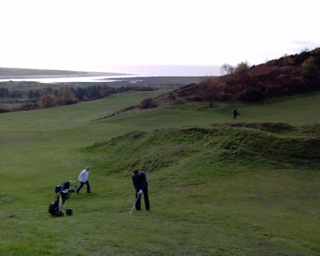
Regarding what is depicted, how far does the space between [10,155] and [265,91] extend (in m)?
41.3

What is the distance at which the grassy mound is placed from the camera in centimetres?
2530

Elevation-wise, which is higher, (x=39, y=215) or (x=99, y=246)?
(x=99, y=246)

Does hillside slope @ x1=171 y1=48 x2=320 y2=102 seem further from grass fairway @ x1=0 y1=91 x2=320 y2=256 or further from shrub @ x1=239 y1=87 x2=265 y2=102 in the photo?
grass fairway @ x1=0 y1=91 x2=320 y2=256

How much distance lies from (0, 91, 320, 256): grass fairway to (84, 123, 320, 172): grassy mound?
0.08 metres

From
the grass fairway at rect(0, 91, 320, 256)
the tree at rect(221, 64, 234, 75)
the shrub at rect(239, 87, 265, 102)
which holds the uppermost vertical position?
the tree at rect(221, 64, 234, 75)

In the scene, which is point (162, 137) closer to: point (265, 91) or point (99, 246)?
point (99, 246)

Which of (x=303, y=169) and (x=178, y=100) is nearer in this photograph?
(x=303, y=169)

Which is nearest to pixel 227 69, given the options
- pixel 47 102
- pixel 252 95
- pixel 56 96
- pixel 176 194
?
pixel 56 96

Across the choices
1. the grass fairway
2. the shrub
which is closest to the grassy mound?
the grass fairway

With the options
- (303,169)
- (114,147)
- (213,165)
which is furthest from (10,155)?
(303,169)

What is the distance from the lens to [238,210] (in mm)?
16969

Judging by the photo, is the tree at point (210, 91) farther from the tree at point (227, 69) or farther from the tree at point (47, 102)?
the tree at point (47, 102)

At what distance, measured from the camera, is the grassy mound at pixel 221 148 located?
25305 millimetres

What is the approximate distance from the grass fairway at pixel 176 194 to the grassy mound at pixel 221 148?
8 centimetres
